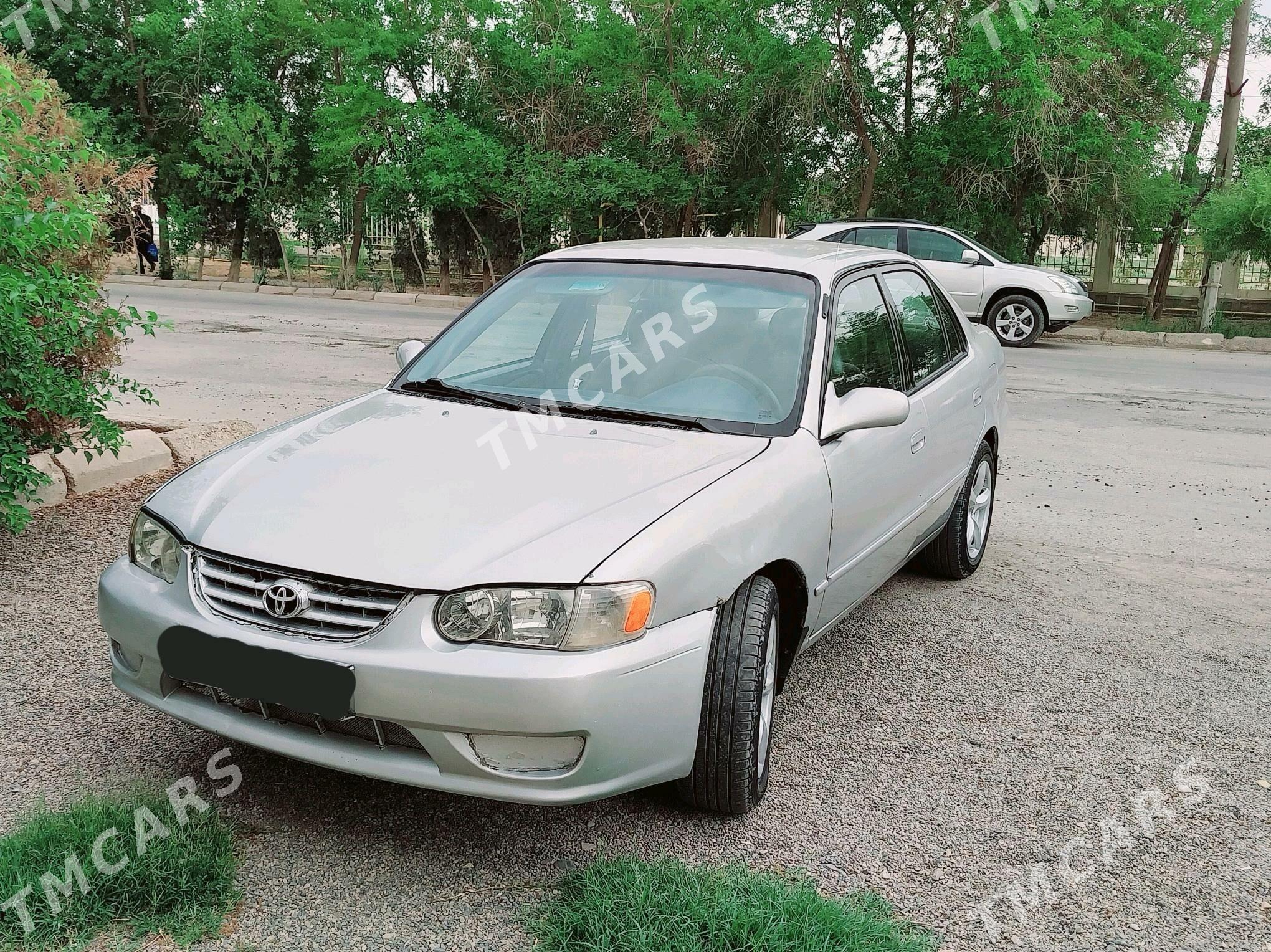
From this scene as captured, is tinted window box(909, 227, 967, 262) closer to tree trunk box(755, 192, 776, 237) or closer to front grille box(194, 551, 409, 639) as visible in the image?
tree trunk box(755, 192, 776, 237)

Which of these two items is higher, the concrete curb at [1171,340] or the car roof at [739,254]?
the car roof at [739,254]

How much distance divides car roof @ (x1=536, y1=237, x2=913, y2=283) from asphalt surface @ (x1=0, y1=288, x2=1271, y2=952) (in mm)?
1520

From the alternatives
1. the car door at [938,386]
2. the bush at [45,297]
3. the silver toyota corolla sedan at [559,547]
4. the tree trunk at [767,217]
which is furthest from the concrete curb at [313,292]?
the silver toyota corolla sedan at [559,547]

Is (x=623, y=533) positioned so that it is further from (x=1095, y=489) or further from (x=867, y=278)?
(x=1095, y=489)

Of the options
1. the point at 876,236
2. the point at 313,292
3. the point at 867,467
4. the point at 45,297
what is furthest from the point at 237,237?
the point at 867,467

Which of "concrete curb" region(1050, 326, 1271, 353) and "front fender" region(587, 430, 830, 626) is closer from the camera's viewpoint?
"front fender" region(587, 430, 830, 626)

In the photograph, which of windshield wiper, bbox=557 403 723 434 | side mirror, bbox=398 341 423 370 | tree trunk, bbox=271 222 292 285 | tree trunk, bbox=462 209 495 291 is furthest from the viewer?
tree trunk, bbox=271 222 292 285

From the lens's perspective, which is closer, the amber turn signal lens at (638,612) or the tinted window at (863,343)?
the amber turn signal lens at (638,612)

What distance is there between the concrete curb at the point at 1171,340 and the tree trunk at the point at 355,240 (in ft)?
47.5

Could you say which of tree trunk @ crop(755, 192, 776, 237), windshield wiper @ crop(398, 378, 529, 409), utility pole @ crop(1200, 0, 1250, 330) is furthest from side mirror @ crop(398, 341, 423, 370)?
tree trunk @ crop(755, 192, 776, 237)

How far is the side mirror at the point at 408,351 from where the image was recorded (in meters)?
4.38

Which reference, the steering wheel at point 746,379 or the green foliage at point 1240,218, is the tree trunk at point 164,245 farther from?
the steering wheel at point 746,379

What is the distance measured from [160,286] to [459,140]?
6.98 metres

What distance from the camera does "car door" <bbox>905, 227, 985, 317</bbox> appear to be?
1592 centimetres
